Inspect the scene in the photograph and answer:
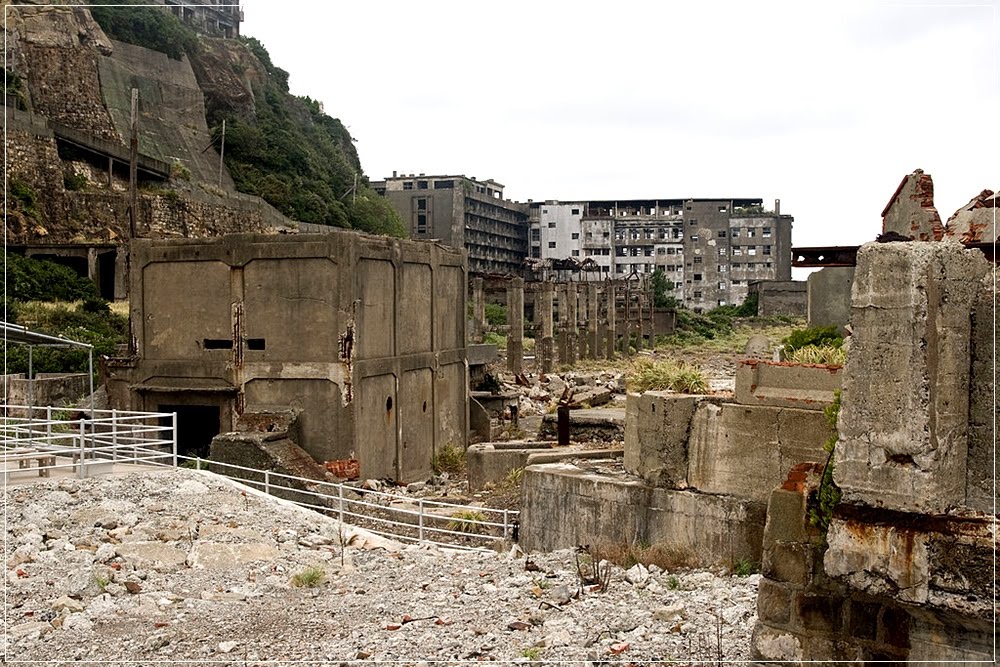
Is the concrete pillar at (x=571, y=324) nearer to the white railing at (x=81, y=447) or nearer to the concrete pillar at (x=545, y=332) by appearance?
the concrete pillar at (x=545, y=332)

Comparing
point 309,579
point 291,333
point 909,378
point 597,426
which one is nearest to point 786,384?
point 909,378

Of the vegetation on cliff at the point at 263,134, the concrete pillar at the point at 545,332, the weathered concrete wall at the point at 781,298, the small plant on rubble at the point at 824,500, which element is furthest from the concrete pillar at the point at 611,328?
the small plant on rubble at the point at 824,500

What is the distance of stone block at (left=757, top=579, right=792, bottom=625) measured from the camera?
224 inches

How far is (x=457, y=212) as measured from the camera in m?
88.1

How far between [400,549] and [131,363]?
1011cm

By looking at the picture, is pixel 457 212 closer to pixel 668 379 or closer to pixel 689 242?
pixel 689 242

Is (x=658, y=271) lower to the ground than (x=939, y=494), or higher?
higher

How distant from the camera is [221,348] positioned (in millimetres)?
18375

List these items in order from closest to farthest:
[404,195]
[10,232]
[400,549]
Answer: [400,549], [10,232], [404,195]

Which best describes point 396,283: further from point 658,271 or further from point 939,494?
point 658,271

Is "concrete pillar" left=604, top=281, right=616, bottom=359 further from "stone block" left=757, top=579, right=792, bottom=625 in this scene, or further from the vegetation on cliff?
"stone block" left=757, top=579, right=792, bottom=625

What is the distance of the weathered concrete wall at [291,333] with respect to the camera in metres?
17.6

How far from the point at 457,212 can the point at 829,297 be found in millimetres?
71848

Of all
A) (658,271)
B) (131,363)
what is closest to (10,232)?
(131,363)
